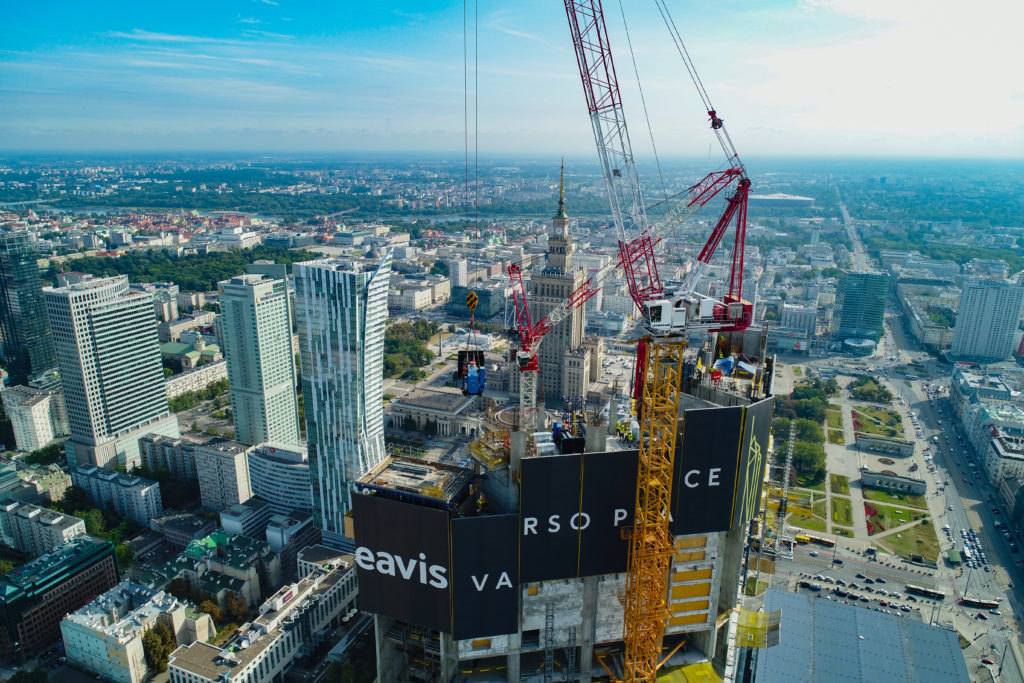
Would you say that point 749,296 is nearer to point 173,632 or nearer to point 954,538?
point 954,538

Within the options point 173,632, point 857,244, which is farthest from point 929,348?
point 173,632

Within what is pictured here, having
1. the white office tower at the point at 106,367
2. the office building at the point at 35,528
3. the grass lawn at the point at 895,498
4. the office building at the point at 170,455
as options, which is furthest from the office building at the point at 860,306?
the office building at the point at 35,528

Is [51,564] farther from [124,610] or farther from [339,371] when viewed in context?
[339,371]

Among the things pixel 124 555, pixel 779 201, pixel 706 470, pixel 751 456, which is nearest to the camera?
pixel 706 470

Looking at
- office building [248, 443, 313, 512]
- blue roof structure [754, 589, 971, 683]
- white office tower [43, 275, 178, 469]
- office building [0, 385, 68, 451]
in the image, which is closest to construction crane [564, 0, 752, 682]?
blue roof structure [754, 589, 971, 683]

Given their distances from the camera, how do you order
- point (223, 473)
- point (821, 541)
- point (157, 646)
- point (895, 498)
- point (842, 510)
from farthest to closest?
point (895, 498) → point (842, 510) → point (223, 473) → point (821, 541) → point (157, 646)

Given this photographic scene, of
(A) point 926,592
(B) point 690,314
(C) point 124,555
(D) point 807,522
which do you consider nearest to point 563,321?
(D) point 807,522

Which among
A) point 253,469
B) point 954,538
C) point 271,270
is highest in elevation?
point 271,270
